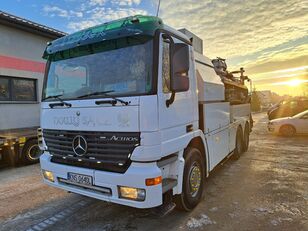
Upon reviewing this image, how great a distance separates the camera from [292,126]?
526 inches

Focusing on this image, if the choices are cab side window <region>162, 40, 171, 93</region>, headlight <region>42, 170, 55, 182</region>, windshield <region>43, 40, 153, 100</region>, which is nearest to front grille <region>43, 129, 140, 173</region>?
headlight <region>42, 170, 55, 182</region>

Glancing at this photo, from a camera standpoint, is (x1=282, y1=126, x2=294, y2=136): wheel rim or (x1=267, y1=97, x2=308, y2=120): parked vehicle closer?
(x1=282, y1=126, x2=294, y2=136): wheel rim

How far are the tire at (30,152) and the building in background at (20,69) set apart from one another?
2.42 meters

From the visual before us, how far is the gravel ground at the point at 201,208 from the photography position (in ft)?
12.3

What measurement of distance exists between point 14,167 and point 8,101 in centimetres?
339

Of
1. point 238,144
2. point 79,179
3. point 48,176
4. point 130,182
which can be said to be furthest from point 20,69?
point 130,182

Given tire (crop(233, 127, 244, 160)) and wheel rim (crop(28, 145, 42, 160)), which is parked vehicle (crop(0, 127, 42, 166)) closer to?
wheel rim (crop(28, 145, 42, 160))

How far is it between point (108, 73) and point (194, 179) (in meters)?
2.17

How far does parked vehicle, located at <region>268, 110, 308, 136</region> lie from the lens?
13.2 metres

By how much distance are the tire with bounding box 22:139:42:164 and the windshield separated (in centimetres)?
475

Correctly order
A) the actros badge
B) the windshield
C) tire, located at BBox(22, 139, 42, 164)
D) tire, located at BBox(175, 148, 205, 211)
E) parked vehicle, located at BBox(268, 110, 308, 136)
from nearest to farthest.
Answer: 1. the windshield
2. the actros badge
3. tire, located at BBox(175, 148, 205, 211)
4. tire, located at BBox(22, 139, 42, 164)
5. parked vehicle, located at BBox(268, 110, 308, 136)

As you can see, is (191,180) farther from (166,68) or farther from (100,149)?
(166,68)

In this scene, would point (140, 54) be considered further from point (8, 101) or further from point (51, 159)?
point (8, 101)

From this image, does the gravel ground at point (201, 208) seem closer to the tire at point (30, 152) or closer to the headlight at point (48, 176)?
the headlight at point (48, 176)
